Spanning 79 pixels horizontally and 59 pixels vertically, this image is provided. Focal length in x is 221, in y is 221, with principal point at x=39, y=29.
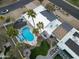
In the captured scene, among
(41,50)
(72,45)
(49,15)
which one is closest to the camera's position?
(72,45)

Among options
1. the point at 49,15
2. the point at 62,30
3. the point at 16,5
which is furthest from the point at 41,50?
the point at 16,5

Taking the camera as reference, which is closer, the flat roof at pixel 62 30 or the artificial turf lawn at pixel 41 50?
the artificial turf lawn at pixel 41 50

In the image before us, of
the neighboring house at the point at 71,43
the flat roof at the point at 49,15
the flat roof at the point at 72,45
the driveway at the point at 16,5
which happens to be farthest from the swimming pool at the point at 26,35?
the flat roof at the point at 72,45

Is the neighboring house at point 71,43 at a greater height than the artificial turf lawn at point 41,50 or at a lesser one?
greater

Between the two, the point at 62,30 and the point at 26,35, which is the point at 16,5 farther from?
the point at 62,30

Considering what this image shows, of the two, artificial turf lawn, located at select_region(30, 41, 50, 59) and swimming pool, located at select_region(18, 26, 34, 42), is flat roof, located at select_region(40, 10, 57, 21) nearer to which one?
swimming pool, located at select_region(18, 26, 34, 42)

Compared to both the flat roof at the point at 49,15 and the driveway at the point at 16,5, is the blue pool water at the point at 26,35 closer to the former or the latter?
the flat roof at the point at 49,15

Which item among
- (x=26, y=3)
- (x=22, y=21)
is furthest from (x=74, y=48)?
(x=26, y=3)
